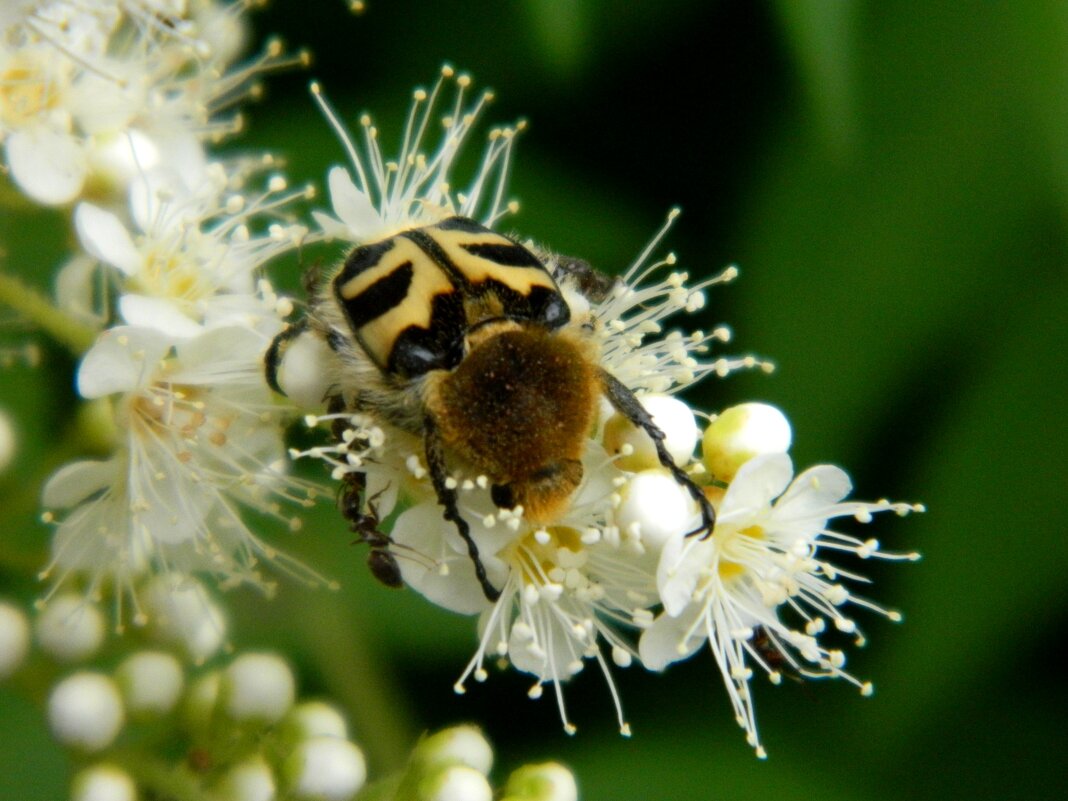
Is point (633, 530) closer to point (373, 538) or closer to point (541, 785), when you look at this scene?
point (373, 538)

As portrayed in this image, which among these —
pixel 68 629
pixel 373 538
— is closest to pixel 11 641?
pixel 68 629

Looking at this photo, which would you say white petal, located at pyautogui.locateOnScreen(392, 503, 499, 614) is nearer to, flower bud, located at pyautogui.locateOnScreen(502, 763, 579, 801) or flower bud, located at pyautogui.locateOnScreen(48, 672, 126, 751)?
flower bud, located at pyautogui.locateOnScreen(502, 763, 579, 801)

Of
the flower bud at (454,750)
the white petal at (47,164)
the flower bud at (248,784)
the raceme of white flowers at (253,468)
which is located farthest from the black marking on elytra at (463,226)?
the flower bud at (248,784)

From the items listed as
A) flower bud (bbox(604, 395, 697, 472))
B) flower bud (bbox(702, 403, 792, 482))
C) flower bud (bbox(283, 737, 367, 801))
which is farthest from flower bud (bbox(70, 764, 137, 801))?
flower bud (bbox(702, 403, 792, 482))

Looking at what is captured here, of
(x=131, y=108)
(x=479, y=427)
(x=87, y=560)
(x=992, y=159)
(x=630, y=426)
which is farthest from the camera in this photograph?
(x=992, y=159)

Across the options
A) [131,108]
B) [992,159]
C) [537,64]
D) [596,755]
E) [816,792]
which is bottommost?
[596,755]

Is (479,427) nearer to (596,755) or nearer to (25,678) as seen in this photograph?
(25,678)

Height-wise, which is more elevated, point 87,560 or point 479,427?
point 479,427

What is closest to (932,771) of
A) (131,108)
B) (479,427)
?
(479,427)
